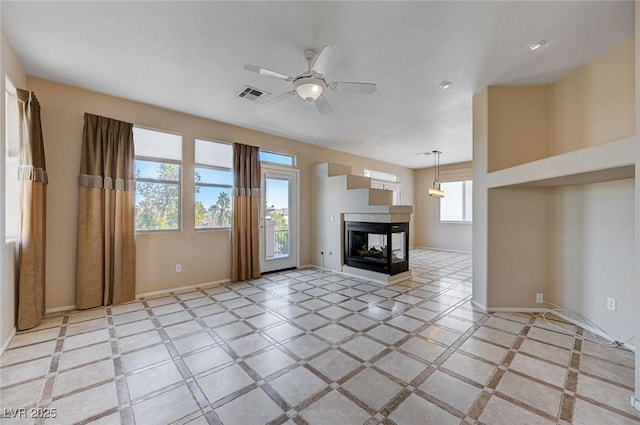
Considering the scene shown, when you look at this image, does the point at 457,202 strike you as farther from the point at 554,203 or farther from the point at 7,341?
the point at 7,341

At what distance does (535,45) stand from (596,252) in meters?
2.27

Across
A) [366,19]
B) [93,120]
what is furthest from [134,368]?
[366,19]

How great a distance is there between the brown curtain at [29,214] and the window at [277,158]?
321cm

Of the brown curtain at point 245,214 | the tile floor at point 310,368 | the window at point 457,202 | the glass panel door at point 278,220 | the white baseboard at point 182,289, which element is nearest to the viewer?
the tile floor at point 310,368

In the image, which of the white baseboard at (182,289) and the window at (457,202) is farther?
the window at (457,202)

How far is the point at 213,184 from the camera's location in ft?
15.6

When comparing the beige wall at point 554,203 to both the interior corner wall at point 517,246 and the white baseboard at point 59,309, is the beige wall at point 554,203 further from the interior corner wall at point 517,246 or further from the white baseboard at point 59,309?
the white baseboard at point 59,309

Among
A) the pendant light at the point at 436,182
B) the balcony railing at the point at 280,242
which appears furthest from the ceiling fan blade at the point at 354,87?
the pendant light at the point at 436,182

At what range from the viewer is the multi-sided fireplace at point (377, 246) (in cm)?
490

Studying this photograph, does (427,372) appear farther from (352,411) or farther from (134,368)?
(134,368)

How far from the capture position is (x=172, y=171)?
4332 millimetres

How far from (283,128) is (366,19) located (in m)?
3.12

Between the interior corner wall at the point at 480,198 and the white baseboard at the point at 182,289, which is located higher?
Result: the interior corner wall at the point at 480,198

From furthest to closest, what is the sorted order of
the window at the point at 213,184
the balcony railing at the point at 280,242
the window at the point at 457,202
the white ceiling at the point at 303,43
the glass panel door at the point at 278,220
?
the window at the point at 457,202 → the balcony railing at the point at 280,242 → the glass panel door at the point at 278,220 → the window at the point at 213,184 → the white ceiling at the point at 303,43
